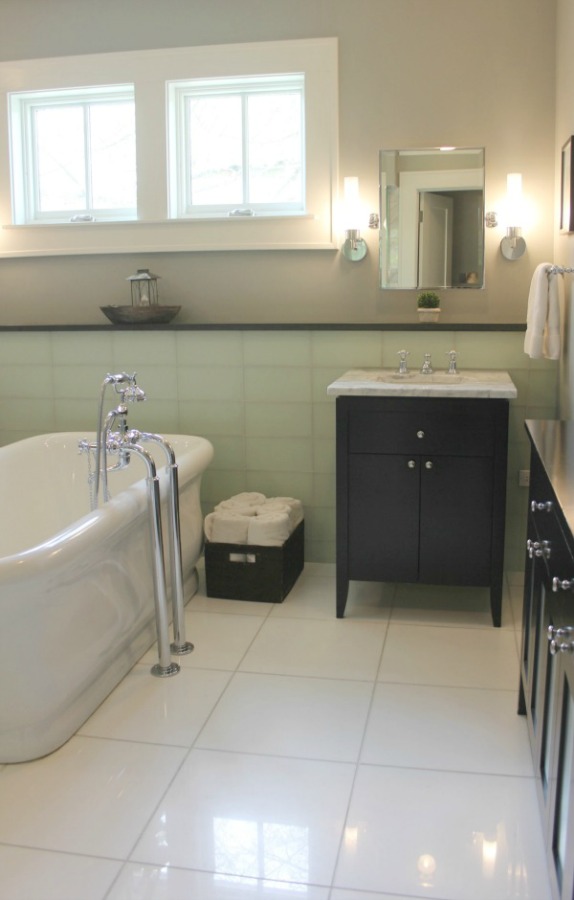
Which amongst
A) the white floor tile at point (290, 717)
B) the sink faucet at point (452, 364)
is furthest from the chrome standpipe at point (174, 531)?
the sink faucet at point (452, 364)

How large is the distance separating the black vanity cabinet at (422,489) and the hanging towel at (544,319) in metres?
0.26

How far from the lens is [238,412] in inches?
154

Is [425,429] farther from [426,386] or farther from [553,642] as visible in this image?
[553,642]

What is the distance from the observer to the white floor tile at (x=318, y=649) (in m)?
2.93

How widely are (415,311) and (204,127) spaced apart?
126cm

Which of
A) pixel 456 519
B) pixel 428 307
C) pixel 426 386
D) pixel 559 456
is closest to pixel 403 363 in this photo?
pixel 428 307

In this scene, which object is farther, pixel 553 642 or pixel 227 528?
pixel 227 528

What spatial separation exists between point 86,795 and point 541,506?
1.31 m

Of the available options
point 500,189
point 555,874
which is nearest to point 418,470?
point 500,189

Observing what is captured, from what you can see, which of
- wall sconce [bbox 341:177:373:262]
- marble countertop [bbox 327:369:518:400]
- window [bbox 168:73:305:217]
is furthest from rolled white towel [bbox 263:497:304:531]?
window [bbox 168:73:305:217]

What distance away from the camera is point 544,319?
314 centimetres

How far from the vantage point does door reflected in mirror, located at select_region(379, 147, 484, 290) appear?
3.70 m

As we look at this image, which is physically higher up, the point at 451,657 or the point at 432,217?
the point at 432,217

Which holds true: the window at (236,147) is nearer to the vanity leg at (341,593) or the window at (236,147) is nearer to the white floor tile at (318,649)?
the vanity leg at (341,593)
